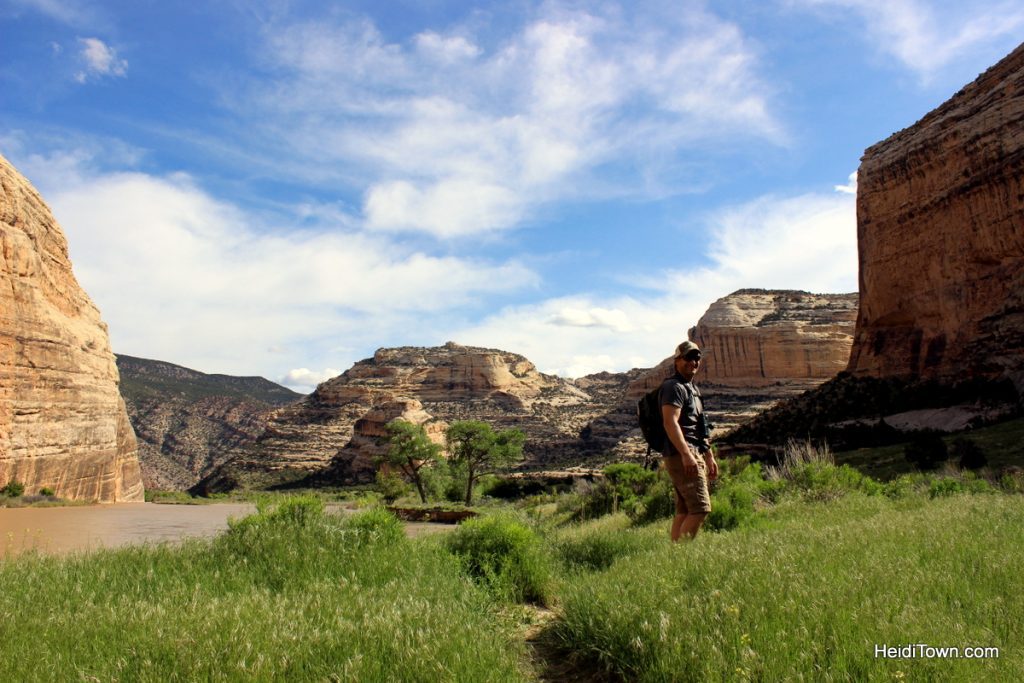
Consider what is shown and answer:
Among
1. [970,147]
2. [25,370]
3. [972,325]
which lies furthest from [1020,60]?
[25,370]

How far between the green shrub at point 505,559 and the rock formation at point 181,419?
7851 centimetres

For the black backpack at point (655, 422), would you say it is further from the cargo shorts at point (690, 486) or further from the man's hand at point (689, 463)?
the man's hand at point (689, 463)

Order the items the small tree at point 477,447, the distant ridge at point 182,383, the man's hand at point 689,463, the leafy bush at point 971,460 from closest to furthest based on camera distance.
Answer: the man's hand at point 689,463
the leafy bush at point 971,460
the small tree at point 477,447
the distant ridge at point 182,383

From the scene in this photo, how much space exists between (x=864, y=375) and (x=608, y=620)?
38.1m

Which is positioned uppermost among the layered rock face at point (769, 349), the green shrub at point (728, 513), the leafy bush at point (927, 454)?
the layered rock face at point (769, 349)

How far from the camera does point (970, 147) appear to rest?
28875 millimetres

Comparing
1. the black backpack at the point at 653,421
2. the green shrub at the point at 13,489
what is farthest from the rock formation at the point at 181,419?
the black backpack at the point at 653,421

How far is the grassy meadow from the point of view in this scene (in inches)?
103

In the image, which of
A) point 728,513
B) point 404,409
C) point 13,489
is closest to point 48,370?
point 13,489

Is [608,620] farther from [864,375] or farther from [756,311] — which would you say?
[756,311]

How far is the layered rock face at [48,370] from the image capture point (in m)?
27.8

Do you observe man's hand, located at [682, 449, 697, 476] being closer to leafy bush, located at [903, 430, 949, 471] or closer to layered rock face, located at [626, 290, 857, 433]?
leafy bush, located at [903, 430, 949, 471]

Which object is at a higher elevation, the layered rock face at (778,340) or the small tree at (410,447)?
the layered rock face at (778,340)

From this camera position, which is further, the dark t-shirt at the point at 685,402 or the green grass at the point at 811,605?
the dark t-shirt at the point at 685,402
